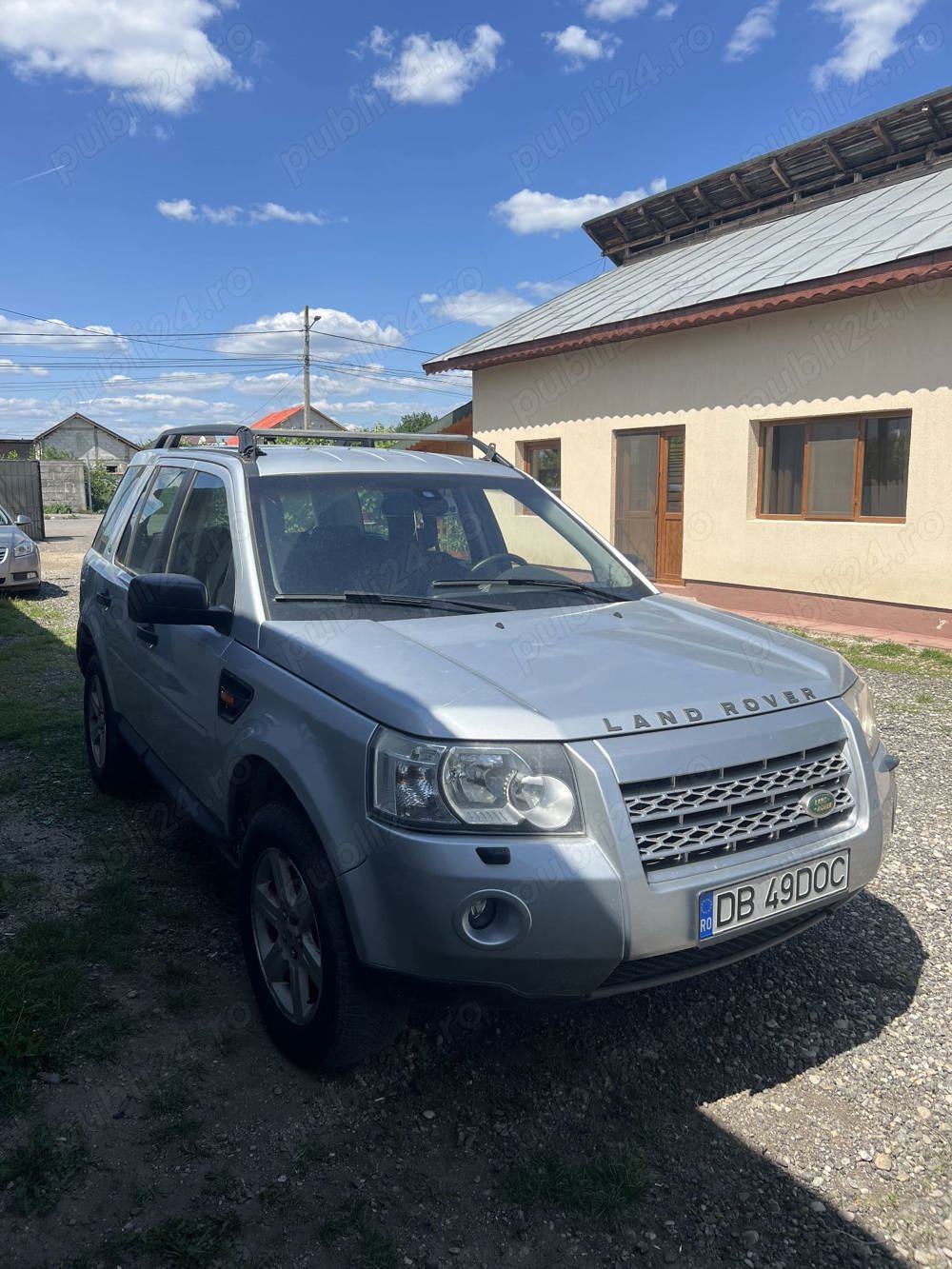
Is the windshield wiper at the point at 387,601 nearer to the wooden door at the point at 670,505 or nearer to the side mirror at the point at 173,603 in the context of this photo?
the side mirror at the point at 173,603

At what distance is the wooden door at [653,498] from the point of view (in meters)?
13.3

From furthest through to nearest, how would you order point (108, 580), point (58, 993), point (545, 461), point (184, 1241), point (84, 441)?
1. point (84, 441)
2. point (545, 461)
3. point (108, 580)
4. point (58, 993)
5. point (184, 1241)

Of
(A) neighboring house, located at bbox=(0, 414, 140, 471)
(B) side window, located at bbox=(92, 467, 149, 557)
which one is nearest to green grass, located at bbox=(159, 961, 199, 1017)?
(B) side window, located at bbox=(92, 467, 149, 557)

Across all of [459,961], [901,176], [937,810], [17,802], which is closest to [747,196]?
[901,176]

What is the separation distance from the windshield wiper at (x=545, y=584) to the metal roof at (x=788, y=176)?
12.1 m

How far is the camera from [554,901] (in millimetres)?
2301

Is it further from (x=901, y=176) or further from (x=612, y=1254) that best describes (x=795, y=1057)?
(x=901, y=176)

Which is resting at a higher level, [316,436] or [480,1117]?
[316,436]

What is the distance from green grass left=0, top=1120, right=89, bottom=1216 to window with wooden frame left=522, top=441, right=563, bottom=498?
43.8 feet

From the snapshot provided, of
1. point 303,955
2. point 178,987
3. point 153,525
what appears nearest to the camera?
point 303,955

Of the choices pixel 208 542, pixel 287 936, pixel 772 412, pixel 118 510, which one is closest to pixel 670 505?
pixel 772 412

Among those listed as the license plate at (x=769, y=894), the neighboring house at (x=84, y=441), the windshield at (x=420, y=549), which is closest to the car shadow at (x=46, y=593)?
the windshield at (x=420, y=549)

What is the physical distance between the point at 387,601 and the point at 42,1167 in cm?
190

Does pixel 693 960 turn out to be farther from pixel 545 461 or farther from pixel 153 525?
pixel 545 461
